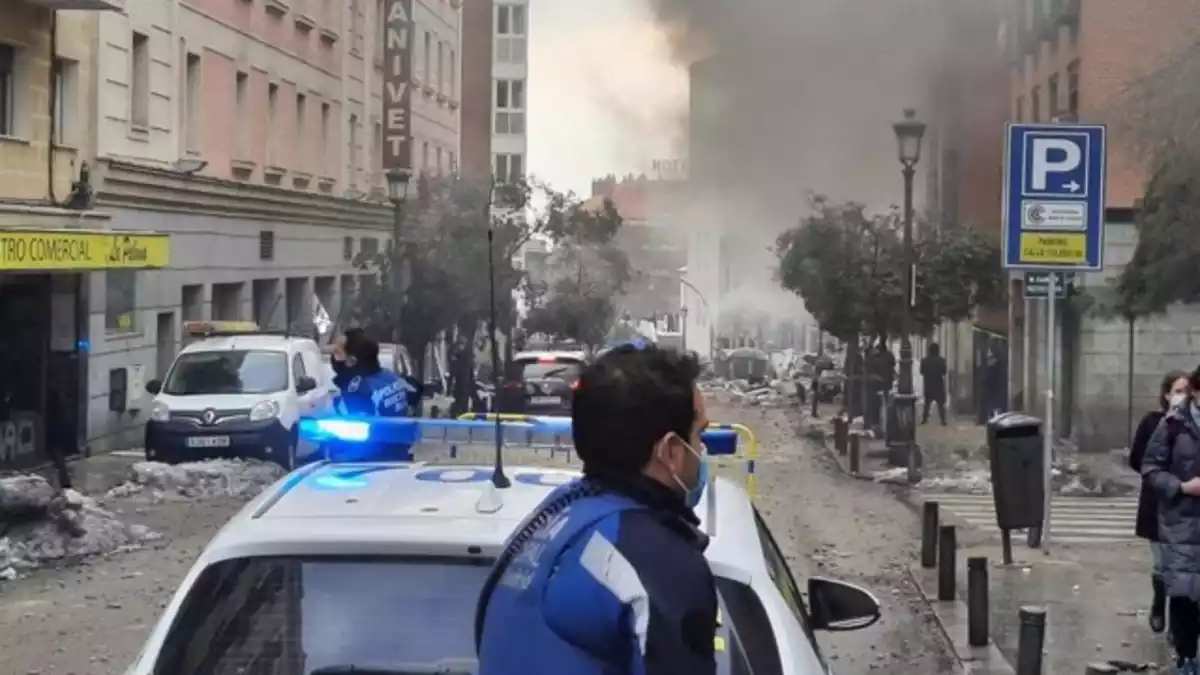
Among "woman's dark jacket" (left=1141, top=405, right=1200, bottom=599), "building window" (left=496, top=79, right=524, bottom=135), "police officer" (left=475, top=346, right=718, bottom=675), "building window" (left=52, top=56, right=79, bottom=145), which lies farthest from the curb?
"building window" (left=496, top=79, right=524, bottom=135)

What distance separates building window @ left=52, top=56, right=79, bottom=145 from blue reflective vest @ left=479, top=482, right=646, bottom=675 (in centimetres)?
1883

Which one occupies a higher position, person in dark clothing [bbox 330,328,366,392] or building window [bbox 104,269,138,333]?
building window [bbox 104,269,138,333]

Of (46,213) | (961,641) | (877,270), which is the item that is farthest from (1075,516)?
(46,213)

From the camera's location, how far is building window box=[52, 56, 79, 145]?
20078mm

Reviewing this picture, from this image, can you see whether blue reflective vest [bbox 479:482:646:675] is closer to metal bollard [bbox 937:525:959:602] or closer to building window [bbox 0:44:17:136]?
metal bollard [bbox 937:525:959:602]

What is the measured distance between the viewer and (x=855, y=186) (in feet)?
114

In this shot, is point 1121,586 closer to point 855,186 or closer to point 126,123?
point 126,123

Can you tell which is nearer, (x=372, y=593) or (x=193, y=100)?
(x=372, y=593)

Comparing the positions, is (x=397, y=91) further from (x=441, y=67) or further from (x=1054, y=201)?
(x=1054, y=201)

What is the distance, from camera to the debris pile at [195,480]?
17.0 m

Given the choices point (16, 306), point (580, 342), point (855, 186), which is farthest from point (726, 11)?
point (580, 342)

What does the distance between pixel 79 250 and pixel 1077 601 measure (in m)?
11.8

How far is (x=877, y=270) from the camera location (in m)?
28.1

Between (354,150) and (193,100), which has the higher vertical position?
(354,150)
